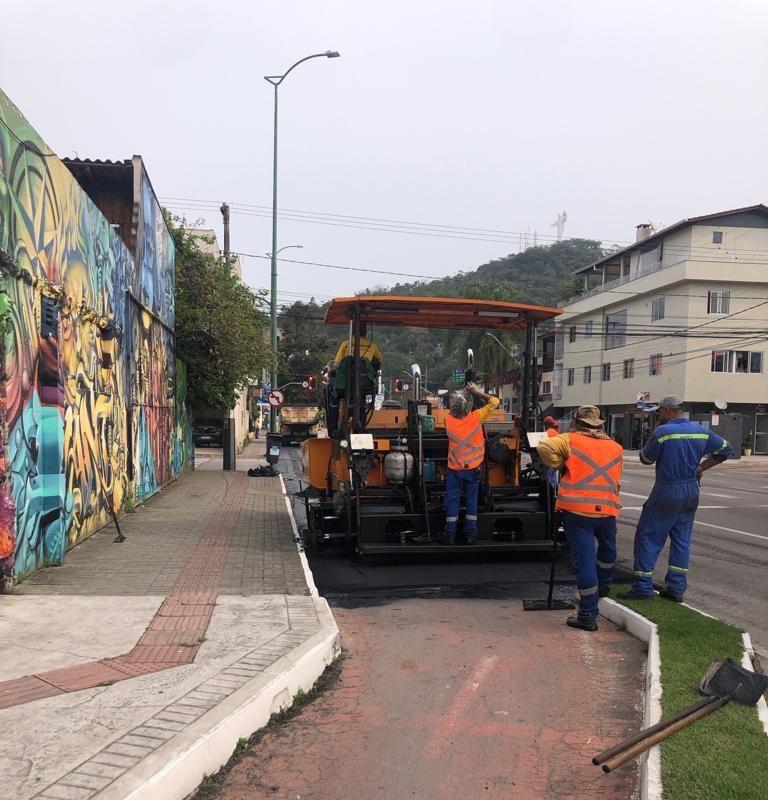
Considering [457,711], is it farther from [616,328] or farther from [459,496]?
[616,328]

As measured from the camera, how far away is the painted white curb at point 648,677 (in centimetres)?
320

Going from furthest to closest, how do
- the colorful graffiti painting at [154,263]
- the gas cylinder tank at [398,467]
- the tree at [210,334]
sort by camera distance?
the tree at [210,334]
the colorful graffiti painting at [154,263]
the gas cylinder tank at [398,467]

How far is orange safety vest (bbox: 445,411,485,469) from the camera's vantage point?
770cm

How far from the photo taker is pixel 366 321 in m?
8.57

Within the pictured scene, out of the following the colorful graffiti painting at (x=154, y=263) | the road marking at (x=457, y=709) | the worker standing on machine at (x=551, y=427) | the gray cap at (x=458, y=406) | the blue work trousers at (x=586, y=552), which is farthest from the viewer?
the colorful graffiti painting at (x=154, y=263)

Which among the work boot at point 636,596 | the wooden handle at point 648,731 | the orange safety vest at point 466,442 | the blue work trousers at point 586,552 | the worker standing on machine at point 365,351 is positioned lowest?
the work boot at point 636,596

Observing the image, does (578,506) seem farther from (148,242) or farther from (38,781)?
(148,242)

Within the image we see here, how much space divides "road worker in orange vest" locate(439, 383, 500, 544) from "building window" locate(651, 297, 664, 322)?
3694cm

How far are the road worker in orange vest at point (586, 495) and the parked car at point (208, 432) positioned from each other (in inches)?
1158

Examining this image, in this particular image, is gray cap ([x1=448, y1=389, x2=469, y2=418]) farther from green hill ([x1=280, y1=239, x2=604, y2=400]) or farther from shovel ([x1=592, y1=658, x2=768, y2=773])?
green hill ([x1=280, y1=239, x2=604, y2=400])

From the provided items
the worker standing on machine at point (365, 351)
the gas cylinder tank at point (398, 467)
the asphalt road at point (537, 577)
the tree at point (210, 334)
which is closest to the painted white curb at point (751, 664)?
the asphalt road at point (537, 577)

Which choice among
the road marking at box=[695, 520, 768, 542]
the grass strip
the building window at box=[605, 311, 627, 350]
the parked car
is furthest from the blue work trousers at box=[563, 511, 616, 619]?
the building window at box=[605, 311, 627, 350]

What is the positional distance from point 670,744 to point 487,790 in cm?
91

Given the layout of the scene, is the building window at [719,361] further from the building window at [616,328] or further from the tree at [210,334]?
the tree at [210,334]
